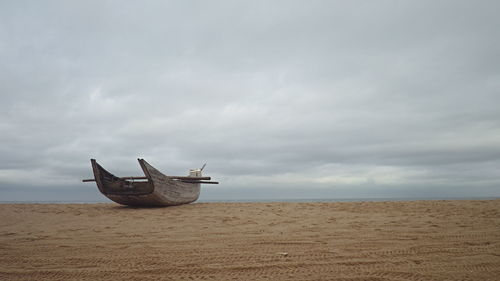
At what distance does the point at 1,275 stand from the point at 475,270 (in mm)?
5334

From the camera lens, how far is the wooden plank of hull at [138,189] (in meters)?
11.7

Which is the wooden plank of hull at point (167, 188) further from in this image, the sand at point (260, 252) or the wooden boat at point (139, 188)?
the sand at point (260, 252)

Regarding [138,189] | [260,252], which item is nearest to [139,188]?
[138,189]

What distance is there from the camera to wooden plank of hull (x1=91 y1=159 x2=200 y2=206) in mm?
11730

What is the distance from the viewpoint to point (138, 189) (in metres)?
12.5

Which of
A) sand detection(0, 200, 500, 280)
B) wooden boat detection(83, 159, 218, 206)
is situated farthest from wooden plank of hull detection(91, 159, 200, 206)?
sand detection(0, 200, 500, 280)

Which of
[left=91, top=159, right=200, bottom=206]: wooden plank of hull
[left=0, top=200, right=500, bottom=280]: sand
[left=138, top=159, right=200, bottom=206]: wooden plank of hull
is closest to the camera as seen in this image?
[left=0, top=200, right=500, bottom=280]: sand

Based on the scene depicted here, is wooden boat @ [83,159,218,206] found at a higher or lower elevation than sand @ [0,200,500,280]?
higher

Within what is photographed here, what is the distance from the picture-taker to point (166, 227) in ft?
22.6

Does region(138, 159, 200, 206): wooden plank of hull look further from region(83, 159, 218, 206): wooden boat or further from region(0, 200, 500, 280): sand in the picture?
region(0, 200, 500, 280): sand

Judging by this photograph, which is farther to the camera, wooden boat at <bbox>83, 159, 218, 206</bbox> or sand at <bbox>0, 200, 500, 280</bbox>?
wooden boat at <bbox>83, 159, 218, 206</bbox>

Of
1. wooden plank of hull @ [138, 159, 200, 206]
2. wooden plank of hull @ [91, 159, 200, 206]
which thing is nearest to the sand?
wooden plank of hull @ [138, 159, 200, 206]

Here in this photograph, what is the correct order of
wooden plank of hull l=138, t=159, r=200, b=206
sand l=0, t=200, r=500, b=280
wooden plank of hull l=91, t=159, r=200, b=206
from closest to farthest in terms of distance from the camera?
sand l=0, t=200, r=500, b=280
wooden plank of hull l=138, t=159, r=200, b=206
wooden plank of hull l=91, t=159, r=200, b=206

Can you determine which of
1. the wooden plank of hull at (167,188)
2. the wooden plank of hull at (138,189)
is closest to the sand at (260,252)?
the wooden plank of hull at (167,188)
